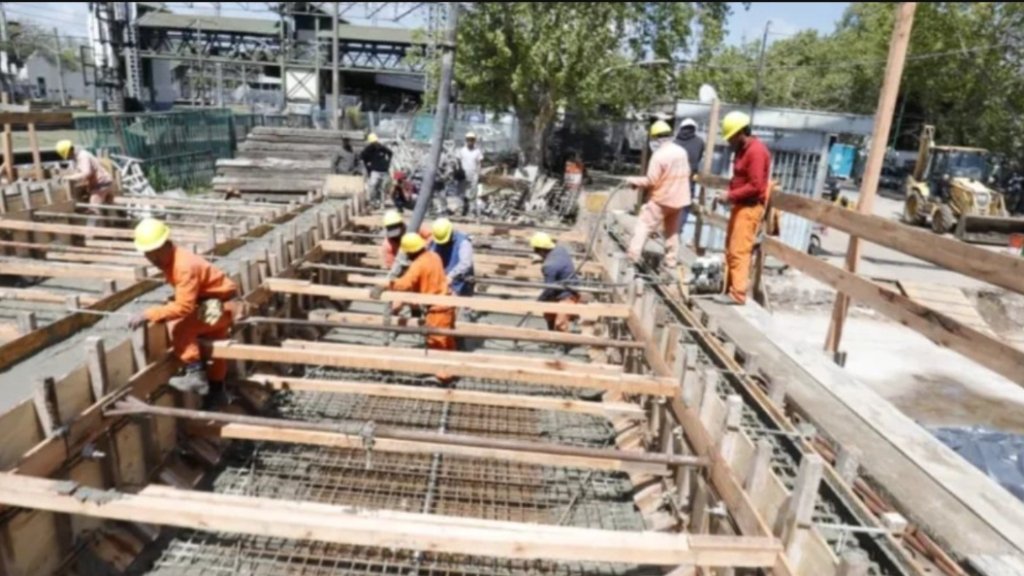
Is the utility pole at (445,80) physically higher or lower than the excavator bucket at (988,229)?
higher

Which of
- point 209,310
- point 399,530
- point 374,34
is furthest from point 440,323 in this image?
point 374,34

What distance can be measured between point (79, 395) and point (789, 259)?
223 inches

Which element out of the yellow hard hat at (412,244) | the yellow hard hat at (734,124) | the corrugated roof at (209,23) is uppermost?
the corrugated roof at (209,23)

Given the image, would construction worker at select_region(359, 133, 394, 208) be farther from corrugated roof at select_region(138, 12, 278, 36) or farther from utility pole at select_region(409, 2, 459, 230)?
corrugated roof at select_region(138, 12, 278, 36)

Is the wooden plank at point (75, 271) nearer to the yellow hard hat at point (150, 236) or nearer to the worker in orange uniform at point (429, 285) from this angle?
the yellow hard hat at point (150, 236)

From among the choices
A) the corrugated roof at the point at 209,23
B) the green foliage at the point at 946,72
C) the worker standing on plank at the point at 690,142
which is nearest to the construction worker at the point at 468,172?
the worker standing on plank at the point at 690,142

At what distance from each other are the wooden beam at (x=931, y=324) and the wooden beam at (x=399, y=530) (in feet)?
5.95

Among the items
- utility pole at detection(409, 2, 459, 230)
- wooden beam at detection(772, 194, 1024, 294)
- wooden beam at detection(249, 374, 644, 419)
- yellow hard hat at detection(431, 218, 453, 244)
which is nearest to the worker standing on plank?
wooden beam at detection(772, 194, 1024, 294)

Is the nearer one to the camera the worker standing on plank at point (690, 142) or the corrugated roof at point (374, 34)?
the worker standing on plank at point (690, 142)

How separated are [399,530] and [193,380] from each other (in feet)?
8.58

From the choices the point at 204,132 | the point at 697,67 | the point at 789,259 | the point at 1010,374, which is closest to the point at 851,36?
the point at 697,67

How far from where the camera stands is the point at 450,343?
19.8 feet

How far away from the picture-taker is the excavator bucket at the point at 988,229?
17328mm

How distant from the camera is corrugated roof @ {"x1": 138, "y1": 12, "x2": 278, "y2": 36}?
33250mm
